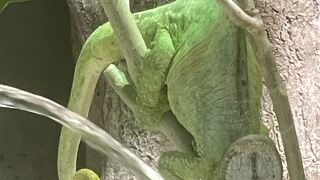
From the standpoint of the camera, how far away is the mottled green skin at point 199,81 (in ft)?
1.78

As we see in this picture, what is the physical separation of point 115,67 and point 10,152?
90 centimetres

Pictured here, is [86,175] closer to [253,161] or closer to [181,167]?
[181,167]

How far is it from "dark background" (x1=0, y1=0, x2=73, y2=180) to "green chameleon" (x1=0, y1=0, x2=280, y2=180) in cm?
92

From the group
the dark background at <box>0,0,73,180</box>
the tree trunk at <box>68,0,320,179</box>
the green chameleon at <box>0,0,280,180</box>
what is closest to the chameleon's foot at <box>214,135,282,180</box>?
the green chameleon at <box>0,0,280,180</box>

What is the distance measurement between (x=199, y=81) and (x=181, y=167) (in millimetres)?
69

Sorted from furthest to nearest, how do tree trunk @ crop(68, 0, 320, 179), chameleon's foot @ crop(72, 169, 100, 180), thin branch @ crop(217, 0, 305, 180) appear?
tree trunk @ crop(68, 0, 320, 179), chameleon's foot @ crop(72, 169, 100, 180), thin branch @ crop(217, 0, 305, 180)

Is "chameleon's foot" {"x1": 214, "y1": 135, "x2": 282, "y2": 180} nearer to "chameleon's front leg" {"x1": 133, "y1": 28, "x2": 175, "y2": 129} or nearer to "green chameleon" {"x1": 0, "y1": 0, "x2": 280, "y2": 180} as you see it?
"green chameleon" {"x1": 0, "y1": 0, "x2": 280, "y2": 180}

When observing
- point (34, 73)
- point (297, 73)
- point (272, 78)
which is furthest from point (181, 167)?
point (34, 73)

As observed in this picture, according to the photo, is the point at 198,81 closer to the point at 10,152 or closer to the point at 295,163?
the point at 295,163

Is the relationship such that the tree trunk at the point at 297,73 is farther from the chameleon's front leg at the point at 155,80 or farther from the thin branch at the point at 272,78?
the thin branch at the point at 272,78

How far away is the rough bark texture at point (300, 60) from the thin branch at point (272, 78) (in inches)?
18.4

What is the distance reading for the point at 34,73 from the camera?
1.58 metres

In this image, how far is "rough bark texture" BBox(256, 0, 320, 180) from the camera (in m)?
0.90

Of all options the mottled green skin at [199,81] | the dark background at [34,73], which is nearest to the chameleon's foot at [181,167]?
the mottled green skin at [199,81]
